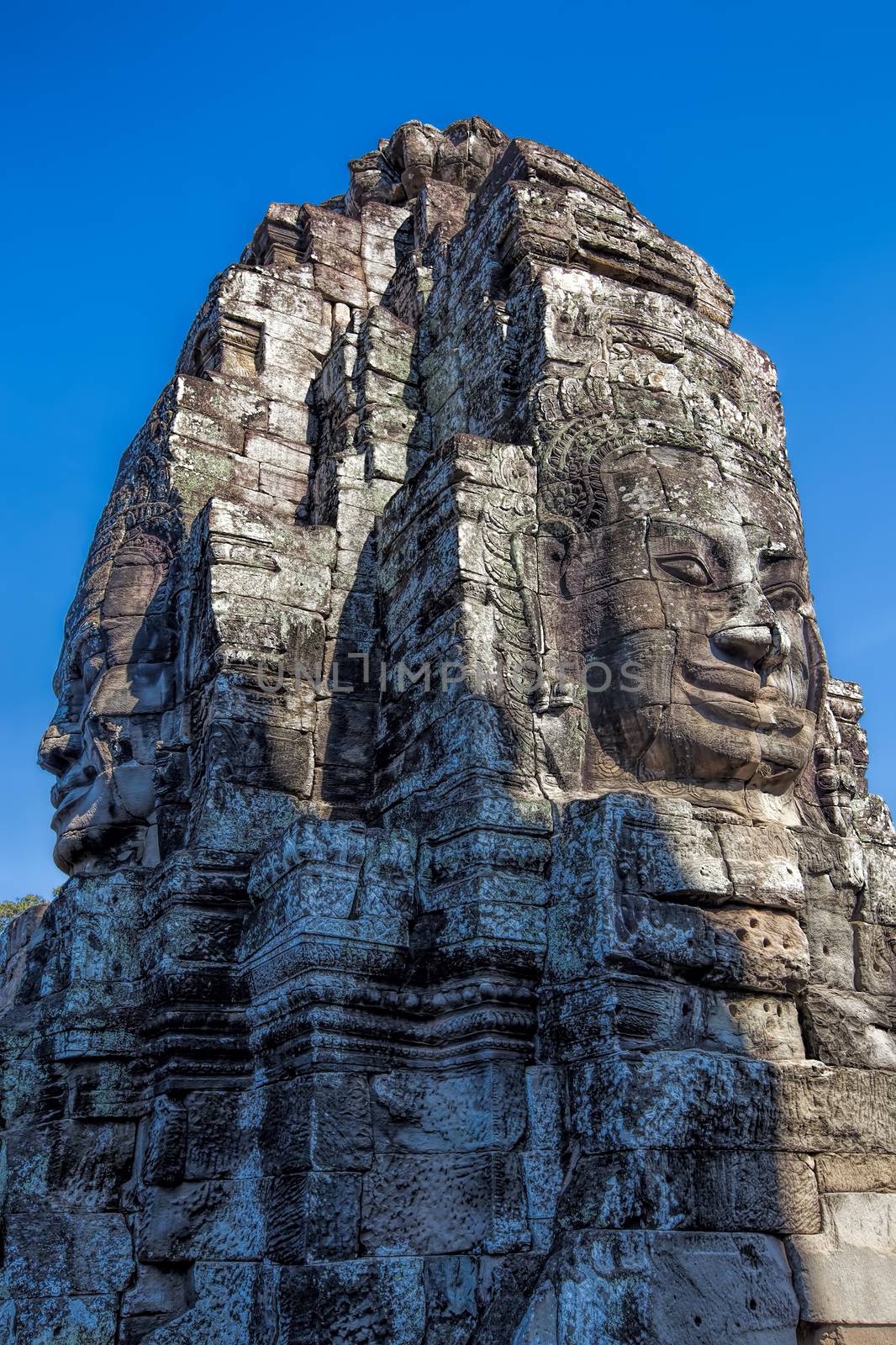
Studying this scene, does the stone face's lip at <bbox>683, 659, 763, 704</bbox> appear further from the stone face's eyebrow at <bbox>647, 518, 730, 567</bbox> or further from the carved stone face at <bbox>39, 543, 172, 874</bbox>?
Answer: the carved stone face at <bbox>39, 543, 172, 874</bbox>

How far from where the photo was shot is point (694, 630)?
19.6ft

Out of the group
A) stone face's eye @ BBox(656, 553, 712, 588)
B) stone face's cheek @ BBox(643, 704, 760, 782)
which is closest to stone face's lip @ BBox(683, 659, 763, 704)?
stone face's cheek @ BBox(643, 704, 760, 782)

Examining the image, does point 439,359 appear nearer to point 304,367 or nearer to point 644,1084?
point 304,367

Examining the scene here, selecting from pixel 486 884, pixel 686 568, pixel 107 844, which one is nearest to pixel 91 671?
pixel 107 844

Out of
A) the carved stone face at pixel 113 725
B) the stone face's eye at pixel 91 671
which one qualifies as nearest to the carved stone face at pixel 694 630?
the carved stone face at pixel 113 725

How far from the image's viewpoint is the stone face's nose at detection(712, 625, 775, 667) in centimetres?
592

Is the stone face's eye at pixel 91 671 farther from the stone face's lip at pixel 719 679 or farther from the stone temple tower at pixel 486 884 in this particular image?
the stone face's lip at pixel 719 679

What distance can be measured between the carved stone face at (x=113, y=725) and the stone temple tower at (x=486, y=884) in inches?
1.2

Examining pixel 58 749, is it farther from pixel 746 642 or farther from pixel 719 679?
pixel 746 642

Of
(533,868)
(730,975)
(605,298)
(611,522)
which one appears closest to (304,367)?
(605,298)

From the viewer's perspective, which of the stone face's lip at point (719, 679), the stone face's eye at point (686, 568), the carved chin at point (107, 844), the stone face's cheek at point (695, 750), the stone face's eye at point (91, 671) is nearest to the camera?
the stone face's cheek at point (695, 750)

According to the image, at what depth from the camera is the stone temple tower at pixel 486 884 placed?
4.55 metres

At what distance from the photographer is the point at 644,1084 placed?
177 inches

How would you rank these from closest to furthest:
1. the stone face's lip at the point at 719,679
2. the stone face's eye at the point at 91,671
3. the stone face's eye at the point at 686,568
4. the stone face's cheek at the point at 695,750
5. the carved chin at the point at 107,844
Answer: the stone face's cheek at the point at 695,750
the stone face's lip at the point at 719,679
the stone face's eye at the point at 686,568
the carved chin at the point at 107,844
the stone face's eye at the point at 91,671
